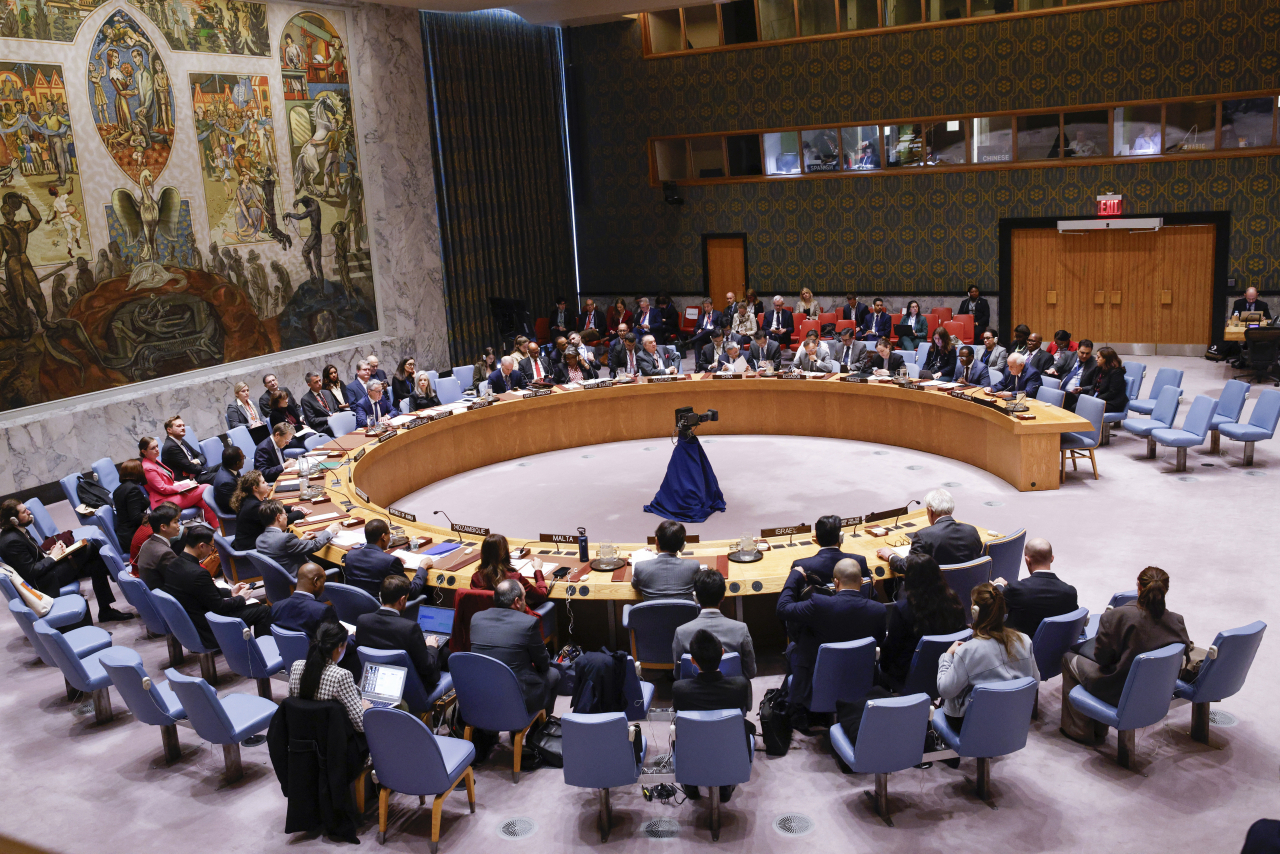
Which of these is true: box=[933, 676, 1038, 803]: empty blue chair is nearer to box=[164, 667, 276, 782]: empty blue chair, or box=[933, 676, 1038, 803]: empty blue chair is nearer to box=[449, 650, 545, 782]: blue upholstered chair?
box=[449, 650, 545, 782]: blue upholstered chair

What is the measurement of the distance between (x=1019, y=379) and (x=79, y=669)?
30.9 feet

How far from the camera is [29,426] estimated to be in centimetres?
1077

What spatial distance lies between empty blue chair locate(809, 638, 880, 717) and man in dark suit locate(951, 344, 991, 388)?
6593mm

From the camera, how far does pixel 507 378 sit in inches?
483

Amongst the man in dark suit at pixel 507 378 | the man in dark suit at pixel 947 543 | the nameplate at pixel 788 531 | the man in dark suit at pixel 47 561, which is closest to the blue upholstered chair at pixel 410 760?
the nameplate at pixel 788 531

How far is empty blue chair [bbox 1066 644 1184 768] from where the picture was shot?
189 inches

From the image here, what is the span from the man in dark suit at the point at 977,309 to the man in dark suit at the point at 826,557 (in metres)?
11.0

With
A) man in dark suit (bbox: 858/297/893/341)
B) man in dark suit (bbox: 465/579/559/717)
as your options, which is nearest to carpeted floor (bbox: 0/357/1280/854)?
man in dark suit (bbox: 465/579/559/717)

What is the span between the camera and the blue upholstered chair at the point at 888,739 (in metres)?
4.54

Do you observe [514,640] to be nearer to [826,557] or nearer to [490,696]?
[490,696]

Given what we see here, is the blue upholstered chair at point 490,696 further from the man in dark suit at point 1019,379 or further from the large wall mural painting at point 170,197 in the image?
the large wall mural painting at point 170,197

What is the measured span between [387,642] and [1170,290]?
13.9 metres

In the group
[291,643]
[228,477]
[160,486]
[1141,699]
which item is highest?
[228,477]

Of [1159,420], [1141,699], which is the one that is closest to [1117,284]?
[1159,420]
